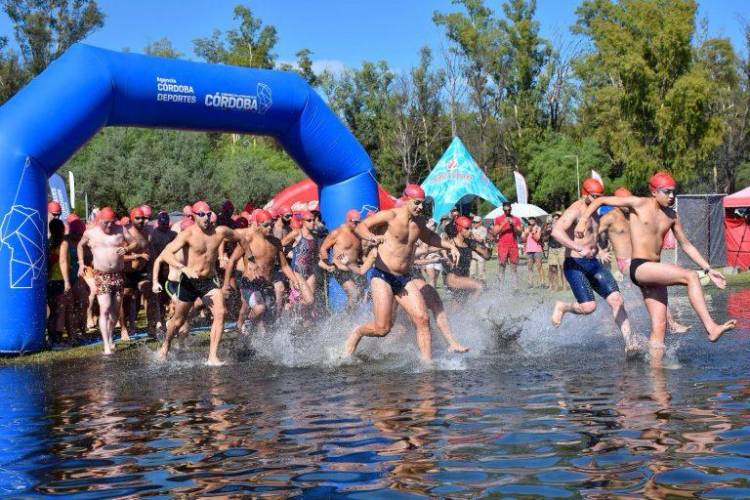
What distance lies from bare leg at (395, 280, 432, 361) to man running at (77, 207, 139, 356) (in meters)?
4.25

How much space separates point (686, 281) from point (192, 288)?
5.32 meters

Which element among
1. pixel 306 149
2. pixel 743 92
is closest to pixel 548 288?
pixel 306 149

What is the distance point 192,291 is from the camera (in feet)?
37.2

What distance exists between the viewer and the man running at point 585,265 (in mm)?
10203

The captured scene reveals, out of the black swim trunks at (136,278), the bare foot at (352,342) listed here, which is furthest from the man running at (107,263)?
the bare foot at (352,342)

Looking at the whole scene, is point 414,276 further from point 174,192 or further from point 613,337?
point 174,192

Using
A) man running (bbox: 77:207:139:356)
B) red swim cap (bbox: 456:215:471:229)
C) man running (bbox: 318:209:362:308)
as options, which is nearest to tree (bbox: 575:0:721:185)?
red swim cap (bbox: 456:215:471:229)

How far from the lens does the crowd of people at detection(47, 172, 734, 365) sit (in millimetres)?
9195

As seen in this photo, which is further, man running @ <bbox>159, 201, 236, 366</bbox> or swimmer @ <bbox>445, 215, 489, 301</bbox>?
swimmer @ <bbox>445, 215, 489, 301</bbox>

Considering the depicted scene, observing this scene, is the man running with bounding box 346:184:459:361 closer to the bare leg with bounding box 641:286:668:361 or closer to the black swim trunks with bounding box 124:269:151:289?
the bare leg with bounding box 641:286:668:361

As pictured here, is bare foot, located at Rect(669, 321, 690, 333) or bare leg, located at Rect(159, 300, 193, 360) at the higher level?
bare leg, located at Rect(159, 300, 193, 360)

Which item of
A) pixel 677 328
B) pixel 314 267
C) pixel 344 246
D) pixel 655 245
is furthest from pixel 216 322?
pixel 677 328

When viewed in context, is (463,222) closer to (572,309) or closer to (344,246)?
(344,246)

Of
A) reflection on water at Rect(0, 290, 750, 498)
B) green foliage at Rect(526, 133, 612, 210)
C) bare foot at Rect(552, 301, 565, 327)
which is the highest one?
green foliage at Rect(526, 133, 612, 210)
